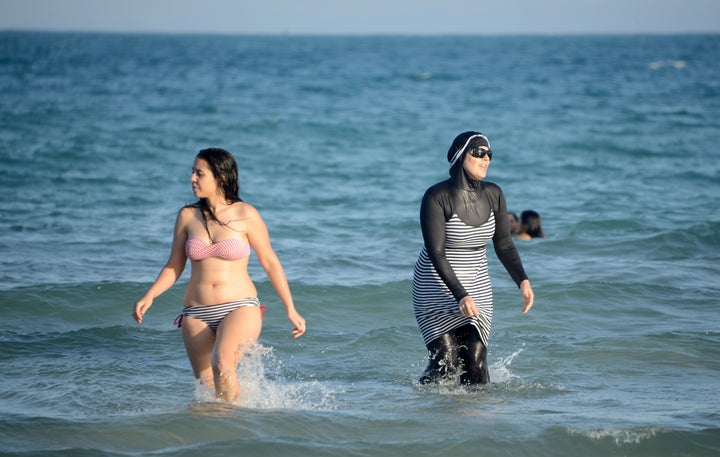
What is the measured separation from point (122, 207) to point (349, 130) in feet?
44.4

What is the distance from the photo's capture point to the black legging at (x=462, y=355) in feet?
19.2

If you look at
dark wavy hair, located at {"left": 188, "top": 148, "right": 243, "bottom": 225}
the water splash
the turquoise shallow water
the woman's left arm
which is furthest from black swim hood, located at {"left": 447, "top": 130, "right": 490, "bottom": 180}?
the water splash

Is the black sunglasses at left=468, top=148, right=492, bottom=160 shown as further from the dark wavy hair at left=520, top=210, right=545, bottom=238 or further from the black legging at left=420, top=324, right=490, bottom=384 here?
the dark wavy hair at left=520, top=210, right=545, bottom=238

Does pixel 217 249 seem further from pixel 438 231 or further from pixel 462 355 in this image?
pixel 462 355

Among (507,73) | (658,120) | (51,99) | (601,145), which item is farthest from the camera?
(507,73)

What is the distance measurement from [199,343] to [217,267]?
49 centimetres

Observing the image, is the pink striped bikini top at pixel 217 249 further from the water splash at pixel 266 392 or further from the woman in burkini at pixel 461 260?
the woman in burkini at pixel 461 260

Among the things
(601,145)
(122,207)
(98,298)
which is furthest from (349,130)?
(98,298)

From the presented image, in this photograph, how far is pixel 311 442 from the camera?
5270 mm

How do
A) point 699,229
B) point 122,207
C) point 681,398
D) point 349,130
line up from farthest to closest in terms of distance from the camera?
point 349,130 → point 122,207 → point 699,229 → point 681,398

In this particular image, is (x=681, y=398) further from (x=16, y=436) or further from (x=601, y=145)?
(x=601, y=145)

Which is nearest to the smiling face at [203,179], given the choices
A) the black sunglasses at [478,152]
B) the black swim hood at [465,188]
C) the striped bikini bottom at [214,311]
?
the striped bikini bottom at [214,311]

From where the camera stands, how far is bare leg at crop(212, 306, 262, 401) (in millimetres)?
5188

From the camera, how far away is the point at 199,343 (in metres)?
5.37
